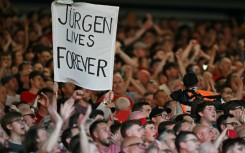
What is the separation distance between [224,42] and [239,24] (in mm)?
2801

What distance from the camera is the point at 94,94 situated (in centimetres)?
1769

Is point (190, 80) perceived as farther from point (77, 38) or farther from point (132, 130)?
point (132, 130)

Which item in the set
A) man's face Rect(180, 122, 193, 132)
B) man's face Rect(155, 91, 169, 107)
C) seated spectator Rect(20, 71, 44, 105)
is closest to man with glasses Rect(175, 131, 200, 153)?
man's face Rect(180, 122, 193, 132)

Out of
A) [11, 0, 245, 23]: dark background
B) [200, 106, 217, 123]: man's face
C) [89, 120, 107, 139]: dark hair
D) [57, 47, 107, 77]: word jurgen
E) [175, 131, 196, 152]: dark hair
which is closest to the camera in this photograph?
[175, 131, 196, 152]: dark hair

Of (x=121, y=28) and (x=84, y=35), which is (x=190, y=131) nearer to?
(x=84, y=35)

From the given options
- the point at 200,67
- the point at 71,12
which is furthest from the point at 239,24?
the point at 71,12

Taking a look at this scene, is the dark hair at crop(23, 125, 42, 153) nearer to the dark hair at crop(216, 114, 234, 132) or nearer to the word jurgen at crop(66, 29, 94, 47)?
the word jurgen at crop(66, 29, 94, 47)

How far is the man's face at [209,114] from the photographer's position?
15172 mm

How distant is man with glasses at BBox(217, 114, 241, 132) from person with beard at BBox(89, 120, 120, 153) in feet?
5.71

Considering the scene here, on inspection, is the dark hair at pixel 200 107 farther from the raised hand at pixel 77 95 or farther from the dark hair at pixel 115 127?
the raised hand at pixel 77 95

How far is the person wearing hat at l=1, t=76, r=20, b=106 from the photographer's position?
1709cm

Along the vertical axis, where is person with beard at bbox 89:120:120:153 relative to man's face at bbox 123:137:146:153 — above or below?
below

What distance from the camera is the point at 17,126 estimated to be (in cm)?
1357

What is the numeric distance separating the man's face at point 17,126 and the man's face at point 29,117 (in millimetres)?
755
